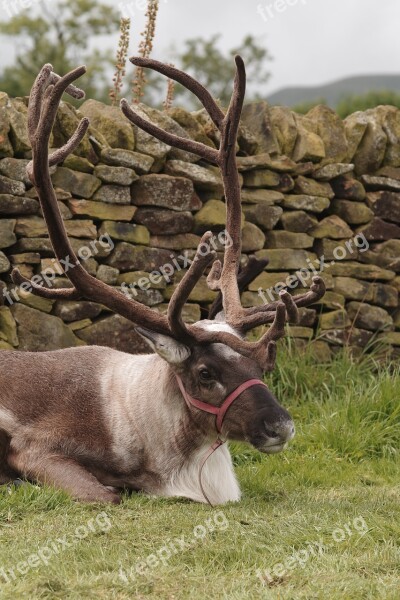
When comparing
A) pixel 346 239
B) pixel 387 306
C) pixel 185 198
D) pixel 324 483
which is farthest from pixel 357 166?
pixel 324 483

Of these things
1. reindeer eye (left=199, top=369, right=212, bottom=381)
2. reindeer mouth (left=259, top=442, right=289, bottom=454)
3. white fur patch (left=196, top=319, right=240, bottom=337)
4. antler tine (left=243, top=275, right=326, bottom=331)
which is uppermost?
antler tine (left=243, top=275, right=326, bottom=331)

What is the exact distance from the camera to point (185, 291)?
3984mm

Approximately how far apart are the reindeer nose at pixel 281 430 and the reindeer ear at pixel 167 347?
21.9 inches

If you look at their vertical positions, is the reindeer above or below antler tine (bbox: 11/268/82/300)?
below

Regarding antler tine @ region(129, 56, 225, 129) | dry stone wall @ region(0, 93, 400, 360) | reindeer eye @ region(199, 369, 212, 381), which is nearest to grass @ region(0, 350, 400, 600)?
reindeer eye @ region(199, 369, 212, 381)

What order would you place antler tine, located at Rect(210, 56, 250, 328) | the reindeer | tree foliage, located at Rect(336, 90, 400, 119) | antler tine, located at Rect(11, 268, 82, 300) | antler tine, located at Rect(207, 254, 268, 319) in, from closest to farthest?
the reindeer < antler tine, located at Rect(11, 268, 82, 300) < antler tine, located at Rect(210, 56, 250, 328) < antler tine, located at Rect(207, 254, 268, 319) < tree foliage, located at Rect(336, 90, 400, 119)

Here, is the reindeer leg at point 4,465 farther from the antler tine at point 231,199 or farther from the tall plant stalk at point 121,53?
the tall plant stalk at point 121,53

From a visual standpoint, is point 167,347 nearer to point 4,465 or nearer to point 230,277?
point 230,277

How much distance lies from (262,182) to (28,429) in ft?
10.8

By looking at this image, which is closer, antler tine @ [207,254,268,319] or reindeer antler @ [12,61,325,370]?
reindeer antler @ [12,61,325,370]

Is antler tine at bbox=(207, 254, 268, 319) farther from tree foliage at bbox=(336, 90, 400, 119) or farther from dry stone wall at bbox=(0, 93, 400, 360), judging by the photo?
tree foliage at bbox=(336, 90, 400, 119)

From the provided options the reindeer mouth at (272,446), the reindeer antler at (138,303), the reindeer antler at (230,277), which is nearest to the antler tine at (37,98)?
the reindeer antler at (138,303)

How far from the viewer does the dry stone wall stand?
591cm

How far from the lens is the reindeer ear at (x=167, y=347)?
4.14 meters
